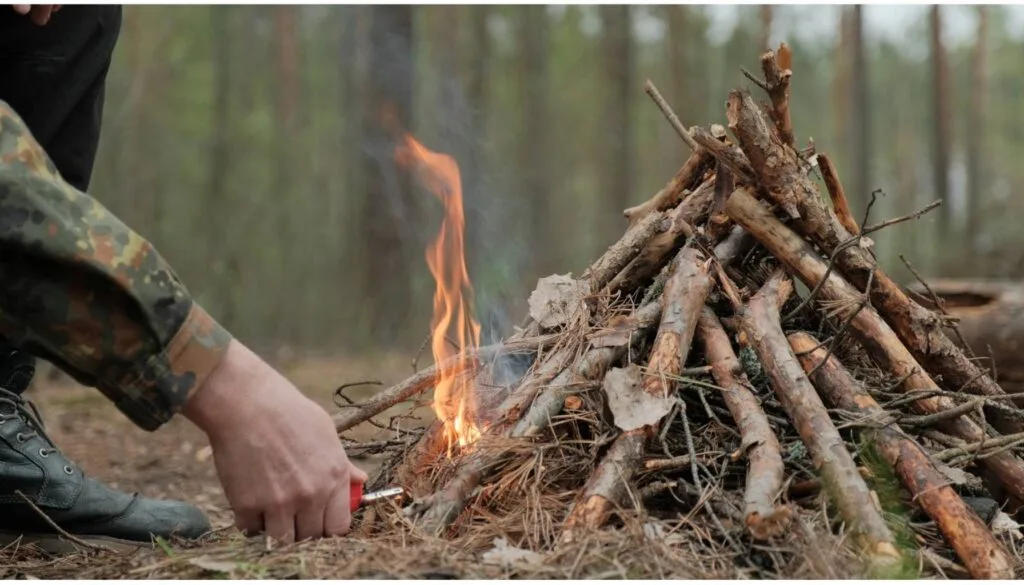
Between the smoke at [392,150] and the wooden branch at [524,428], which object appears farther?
the smoke at [392,150]

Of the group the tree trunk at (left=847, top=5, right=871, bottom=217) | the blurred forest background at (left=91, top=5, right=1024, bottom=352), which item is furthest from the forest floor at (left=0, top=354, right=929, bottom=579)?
the tree trunk at (left=847, top=5, right=871, bottom=217)

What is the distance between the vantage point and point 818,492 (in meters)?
2.33

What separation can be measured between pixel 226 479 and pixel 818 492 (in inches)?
61.7

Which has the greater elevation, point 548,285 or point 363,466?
point 548,285

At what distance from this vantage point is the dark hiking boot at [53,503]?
107 inches

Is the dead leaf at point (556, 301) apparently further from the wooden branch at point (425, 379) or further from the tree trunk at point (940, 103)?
the tree trunk at point (940, 103)

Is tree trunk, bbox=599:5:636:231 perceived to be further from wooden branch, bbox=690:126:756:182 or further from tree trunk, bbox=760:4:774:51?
wooden branch, bbox=690:126:756:182

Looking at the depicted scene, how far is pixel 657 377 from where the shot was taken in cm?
249

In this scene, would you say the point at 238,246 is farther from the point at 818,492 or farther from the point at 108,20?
the point at 818,492

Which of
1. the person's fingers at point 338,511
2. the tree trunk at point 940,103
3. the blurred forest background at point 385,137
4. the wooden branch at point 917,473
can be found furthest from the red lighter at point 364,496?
the tree trunk at point 940,103

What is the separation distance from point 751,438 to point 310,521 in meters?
1.21

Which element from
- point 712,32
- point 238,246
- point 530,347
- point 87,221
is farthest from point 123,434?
point 712,32

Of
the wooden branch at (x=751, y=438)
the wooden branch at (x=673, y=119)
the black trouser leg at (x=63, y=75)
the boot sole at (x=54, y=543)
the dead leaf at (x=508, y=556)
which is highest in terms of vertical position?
the black trouser leg at (x=63, y=75)

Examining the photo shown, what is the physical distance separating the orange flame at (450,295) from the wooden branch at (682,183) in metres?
0.71
